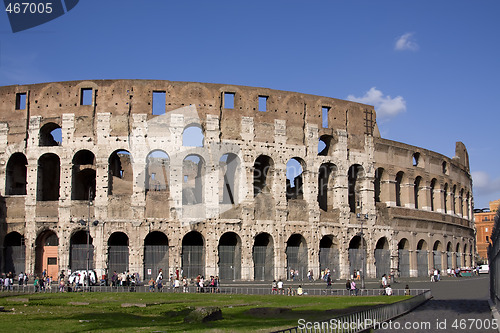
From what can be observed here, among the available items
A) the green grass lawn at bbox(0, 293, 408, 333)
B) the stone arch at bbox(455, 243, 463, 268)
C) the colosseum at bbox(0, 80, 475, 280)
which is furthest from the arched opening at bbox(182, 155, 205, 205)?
the stone arch at bbox(455, 243, 463, 268)

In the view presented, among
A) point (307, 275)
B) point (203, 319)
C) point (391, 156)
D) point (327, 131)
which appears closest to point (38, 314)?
point (203, 319)

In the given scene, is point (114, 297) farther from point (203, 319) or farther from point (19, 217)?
point (19, 217)

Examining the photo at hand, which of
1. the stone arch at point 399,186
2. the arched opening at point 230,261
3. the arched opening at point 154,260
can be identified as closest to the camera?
the arched opening at point 154,260

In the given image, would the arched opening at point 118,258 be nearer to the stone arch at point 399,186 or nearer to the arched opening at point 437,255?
the stone arch at point 399,186

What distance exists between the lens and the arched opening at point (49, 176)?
1494 inches

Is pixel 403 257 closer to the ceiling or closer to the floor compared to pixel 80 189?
closer to the floor

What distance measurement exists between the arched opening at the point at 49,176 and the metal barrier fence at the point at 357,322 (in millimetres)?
27421

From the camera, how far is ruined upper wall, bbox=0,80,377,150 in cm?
3706

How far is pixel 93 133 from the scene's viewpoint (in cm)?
3691

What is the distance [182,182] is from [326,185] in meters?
10.8

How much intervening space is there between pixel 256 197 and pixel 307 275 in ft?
20.4

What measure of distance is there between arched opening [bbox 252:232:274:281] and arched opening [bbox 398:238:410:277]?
11.8 meters

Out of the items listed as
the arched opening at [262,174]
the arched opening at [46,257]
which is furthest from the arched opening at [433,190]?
the arched opening at [46,257]

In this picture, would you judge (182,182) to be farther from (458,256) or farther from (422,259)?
(458,256)
